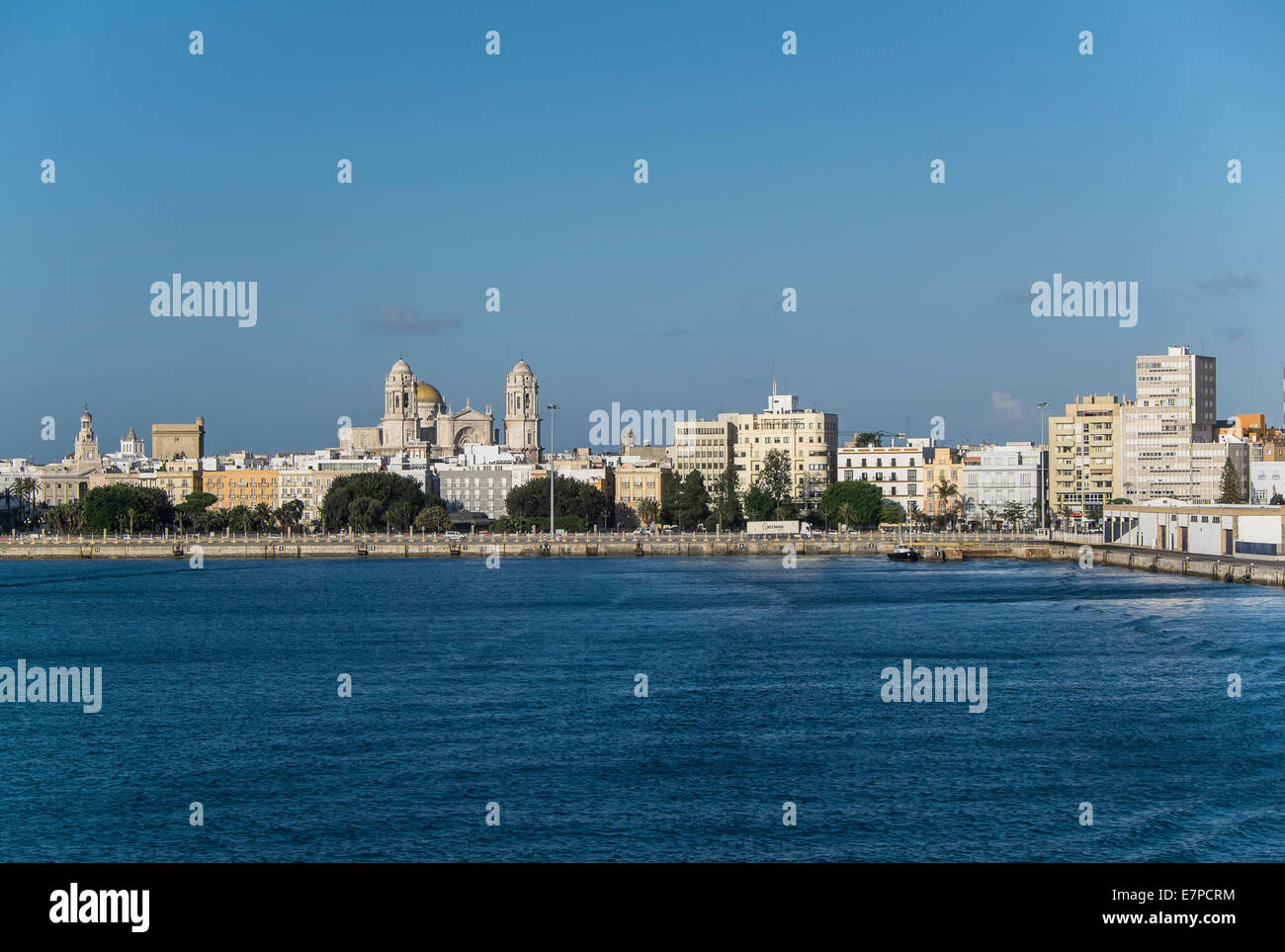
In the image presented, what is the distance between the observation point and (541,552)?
8519 centimetres

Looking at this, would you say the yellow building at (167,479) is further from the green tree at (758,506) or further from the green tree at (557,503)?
the green tree at (758,506)

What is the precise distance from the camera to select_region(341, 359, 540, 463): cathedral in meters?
137

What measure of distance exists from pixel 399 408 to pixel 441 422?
4.90 meters

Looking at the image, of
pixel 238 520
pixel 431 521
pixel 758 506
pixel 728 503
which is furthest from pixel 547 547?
pixel 238 520

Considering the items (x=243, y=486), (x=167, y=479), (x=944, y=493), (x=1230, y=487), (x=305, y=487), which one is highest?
(x=167, y=479)

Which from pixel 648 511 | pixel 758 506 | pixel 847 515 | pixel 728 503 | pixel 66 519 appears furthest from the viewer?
pixel 648 511

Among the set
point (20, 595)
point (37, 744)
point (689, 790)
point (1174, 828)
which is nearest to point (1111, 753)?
point (1174, 828)

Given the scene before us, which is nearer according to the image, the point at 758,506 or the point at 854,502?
the point at 854,502

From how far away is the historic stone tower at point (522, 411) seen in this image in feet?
448

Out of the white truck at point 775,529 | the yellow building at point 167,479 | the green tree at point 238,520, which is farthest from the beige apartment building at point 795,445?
the yellow building at point 167,479

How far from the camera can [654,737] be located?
72.3 ft

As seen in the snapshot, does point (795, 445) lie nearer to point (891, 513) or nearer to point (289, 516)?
point (891, 513)

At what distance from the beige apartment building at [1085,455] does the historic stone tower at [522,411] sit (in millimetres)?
51501
